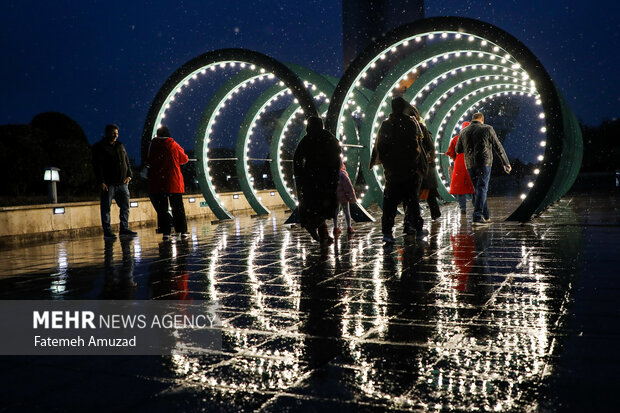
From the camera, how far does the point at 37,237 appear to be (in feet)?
36.6

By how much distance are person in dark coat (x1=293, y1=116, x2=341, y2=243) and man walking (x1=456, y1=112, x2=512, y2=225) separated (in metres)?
3.78

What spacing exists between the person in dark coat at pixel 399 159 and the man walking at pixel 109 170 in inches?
190

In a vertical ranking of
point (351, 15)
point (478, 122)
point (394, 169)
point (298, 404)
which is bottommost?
point (298, 404)

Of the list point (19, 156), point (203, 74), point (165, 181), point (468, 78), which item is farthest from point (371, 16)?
point (165, 181)

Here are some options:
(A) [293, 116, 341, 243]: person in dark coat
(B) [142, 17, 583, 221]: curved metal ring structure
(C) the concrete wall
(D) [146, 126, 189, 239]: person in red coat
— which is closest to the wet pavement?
(A) [293, 116, 341, 243]: person in dark coat

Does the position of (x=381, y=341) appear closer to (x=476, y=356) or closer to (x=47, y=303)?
(x=476, y=356)

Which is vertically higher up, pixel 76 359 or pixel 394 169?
pixel 394 169

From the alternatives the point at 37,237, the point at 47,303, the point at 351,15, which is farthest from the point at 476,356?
the point at 351,15

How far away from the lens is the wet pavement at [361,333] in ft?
8.00

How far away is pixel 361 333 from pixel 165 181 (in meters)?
6.90

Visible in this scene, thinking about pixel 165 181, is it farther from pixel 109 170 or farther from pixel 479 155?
pixel 479 155

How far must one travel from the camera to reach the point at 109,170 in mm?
10195

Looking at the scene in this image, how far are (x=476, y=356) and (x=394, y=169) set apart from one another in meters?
5.05

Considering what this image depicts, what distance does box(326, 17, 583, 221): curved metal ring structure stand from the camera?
9797mm
